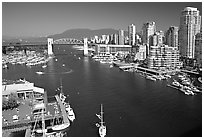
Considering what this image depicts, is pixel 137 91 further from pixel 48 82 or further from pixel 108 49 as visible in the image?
pixel 108 49

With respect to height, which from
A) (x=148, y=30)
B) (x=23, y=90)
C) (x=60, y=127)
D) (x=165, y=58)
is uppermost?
(x=148, y=30)

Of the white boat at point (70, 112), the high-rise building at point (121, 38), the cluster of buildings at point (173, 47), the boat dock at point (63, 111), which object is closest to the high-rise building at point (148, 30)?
the cluster of buildings at point (173, 47)

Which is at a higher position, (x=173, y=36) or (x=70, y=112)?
(x=173, y=36)

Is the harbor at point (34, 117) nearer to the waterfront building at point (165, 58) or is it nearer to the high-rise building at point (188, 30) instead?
the waterfront building at point (165, 58)

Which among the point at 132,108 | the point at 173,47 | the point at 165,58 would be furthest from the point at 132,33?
the point at 132,108

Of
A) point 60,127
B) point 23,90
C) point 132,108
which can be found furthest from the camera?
point 23,90

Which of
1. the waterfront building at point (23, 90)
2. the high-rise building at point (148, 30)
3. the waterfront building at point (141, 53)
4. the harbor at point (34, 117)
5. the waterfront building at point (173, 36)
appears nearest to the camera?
the harbor at point (34, 117)

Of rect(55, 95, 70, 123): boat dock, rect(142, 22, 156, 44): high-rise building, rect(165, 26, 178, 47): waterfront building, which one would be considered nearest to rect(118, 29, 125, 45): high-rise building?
rect(142, 22, 156, 44): high-rise building

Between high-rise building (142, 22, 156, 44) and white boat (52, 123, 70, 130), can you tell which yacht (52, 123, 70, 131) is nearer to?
white boat (52, 123, 70, 130)

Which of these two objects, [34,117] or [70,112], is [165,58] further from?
[34,117]

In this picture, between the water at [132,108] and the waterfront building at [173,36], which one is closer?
the water at [132,108]
